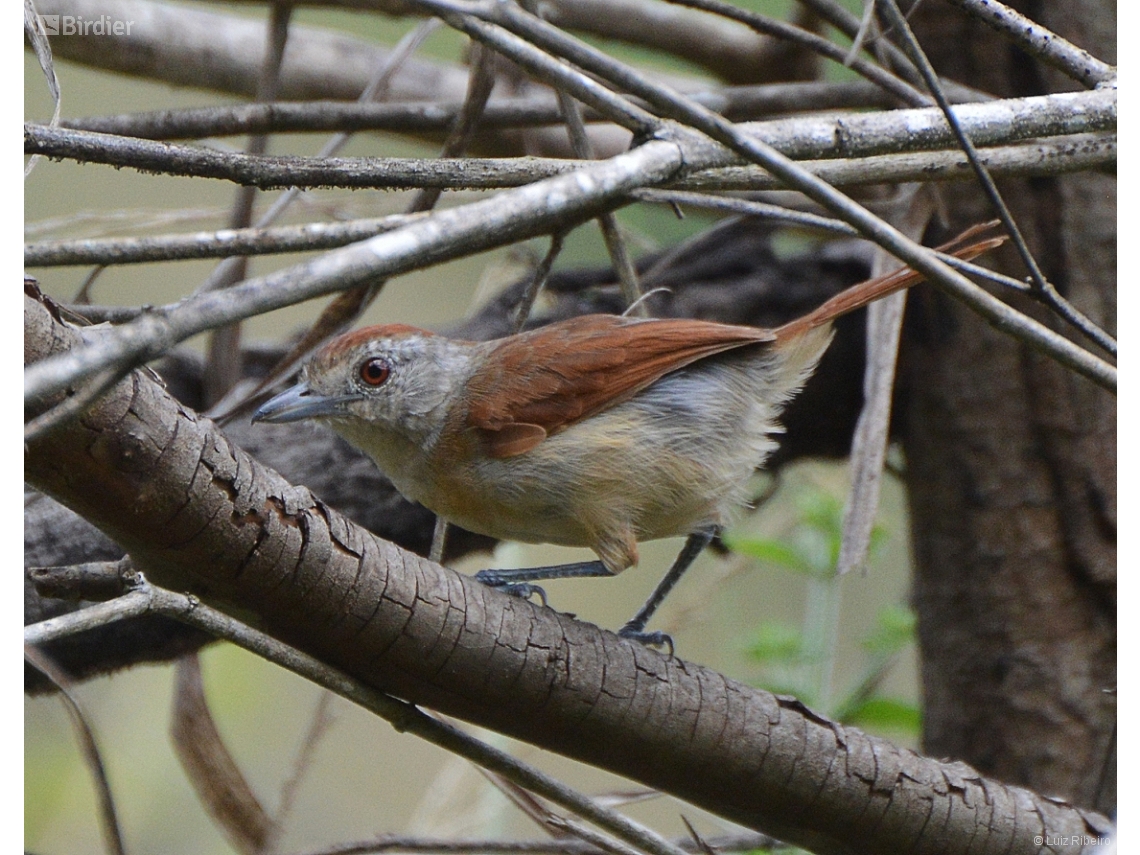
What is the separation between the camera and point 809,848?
2.25 metres

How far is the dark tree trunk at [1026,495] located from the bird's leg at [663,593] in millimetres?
1363

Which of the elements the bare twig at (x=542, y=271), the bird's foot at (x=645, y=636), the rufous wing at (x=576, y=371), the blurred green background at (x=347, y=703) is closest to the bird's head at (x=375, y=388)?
the rufous wing at (x=576, y=371)

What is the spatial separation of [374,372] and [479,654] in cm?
120

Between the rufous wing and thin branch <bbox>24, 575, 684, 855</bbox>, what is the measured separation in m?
0.83

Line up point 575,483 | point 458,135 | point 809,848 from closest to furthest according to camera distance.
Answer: point 809,848, point 575,483, point 458,135

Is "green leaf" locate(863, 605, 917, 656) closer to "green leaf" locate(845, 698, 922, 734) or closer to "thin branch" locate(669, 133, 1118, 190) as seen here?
"green leaf" locate(845, 698, 922, 734)

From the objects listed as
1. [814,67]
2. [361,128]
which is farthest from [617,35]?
[361,128]

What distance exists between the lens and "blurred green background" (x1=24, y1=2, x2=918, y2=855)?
11.7 feet

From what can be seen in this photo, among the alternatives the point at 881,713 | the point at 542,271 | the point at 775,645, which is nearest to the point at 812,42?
the point at 542,271

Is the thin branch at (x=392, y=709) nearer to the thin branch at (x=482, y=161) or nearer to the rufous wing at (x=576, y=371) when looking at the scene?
the thin branch at (x=482, y=161)

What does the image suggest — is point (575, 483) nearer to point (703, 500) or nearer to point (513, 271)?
point (703, 500)

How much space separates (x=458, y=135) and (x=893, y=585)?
3.94 metres

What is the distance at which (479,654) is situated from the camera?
1868 mm

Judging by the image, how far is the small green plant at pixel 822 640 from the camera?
132 inches
